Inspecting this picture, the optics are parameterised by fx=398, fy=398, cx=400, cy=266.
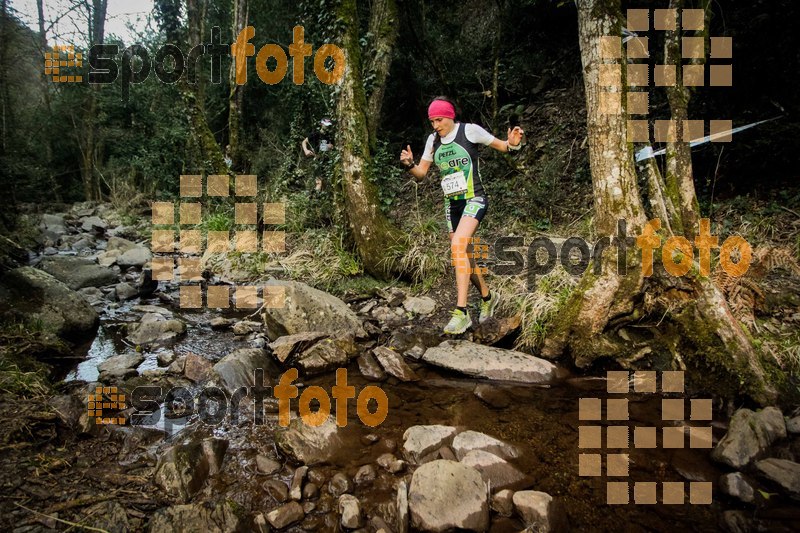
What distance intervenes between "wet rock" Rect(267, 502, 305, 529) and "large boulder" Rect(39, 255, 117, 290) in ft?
18.0

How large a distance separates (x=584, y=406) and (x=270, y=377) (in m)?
2.62

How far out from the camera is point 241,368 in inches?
136

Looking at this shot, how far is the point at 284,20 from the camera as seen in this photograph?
39.0ft

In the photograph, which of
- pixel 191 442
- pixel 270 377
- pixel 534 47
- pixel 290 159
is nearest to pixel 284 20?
pixel 290 159

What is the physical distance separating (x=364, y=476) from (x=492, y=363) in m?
1.64

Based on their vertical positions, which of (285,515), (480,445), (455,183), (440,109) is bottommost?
(285,515)

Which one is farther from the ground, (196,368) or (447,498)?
(196,368)

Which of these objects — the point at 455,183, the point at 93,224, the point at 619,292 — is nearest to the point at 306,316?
the point at 455,183

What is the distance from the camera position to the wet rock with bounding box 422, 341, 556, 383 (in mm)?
3498

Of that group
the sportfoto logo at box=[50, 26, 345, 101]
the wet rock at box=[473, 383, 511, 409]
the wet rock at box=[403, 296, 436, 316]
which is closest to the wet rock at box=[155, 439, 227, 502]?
the wet rock at box=[473, 383, 511, 409]

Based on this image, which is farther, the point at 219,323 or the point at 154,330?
the point at 219,323

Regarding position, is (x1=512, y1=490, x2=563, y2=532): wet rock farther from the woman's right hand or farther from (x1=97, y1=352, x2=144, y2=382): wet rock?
(x1=97, y1=352, x2=144, y2=382): wet rock

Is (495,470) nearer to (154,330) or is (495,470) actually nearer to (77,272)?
Result: (154,330)

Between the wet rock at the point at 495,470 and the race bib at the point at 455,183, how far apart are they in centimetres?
234
